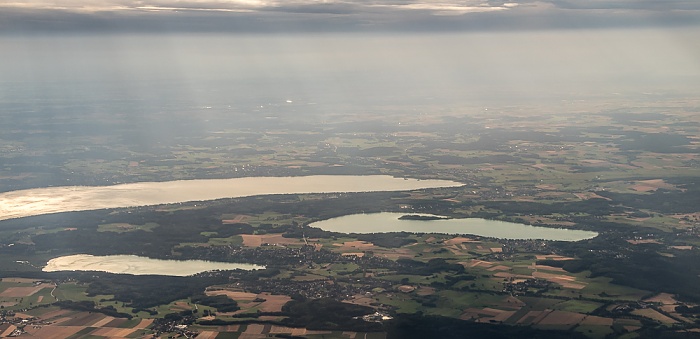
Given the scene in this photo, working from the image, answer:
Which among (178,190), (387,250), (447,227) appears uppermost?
(387,250)

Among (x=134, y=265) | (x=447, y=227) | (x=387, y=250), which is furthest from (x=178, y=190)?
(x=387, y=250)

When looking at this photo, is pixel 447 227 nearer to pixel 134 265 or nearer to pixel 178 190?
pixel 134 265

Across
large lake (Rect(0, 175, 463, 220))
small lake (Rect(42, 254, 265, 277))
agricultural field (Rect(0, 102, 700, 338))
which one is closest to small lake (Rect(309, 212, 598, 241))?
agricultural field (Rect(0, 102, 700, 338))

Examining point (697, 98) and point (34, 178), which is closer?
point (34, 178)

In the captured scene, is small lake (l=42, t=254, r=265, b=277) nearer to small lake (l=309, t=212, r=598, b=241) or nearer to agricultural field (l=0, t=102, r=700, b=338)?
agricultural field (l=0, t=102, r=700, b=338)

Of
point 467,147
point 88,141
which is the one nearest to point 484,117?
point 467,147

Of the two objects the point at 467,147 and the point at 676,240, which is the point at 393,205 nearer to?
the point at 676,240
